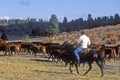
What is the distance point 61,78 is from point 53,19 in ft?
402

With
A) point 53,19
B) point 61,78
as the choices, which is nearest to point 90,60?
point 61,78

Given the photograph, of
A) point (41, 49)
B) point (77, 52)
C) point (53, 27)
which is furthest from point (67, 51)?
point (53, 27)

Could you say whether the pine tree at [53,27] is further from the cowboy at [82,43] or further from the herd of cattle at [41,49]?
the cowboy at [82,43]

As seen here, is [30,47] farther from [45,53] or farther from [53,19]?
[53,19]

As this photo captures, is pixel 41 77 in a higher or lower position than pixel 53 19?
lower

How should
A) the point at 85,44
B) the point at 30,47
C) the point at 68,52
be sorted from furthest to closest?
1. the point at 30,47
2. the point at 68,52
3. the point at 85,44

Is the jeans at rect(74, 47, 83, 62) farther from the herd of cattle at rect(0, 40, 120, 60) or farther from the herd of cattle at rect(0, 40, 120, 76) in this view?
the herd of cattle at rect(0, 40, 120, 60)

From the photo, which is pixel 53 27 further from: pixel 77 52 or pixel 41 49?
pixel 77 52

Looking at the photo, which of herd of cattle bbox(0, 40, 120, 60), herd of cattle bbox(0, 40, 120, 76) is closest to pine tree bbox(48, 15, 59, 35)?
herd of cattle bbox(0, 40, 120, 76)

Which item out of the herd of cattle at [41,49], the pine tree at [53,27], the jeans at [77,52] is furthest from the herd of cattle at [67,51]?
the pine tree at [53,27]

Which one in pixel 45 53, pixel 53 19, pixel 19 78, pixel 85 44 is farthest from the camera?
pixel 53 19

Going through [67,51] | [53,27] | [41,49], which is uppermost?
[53,27]

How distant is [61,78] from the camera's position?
23.4 metres

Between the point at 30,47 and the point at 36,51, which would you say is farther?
the point at 30,47
